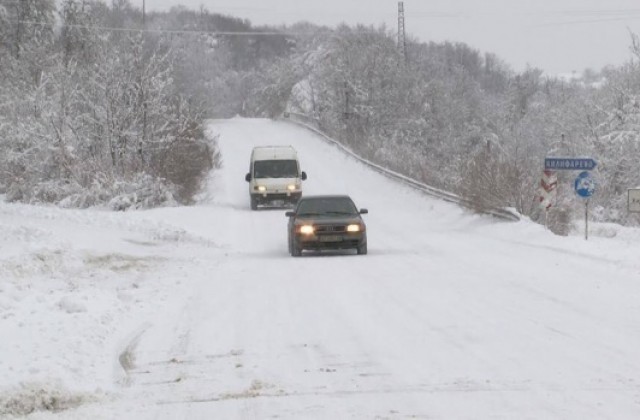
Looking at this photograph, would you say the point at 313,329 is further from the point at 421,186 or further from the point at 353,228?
the point at 421,186

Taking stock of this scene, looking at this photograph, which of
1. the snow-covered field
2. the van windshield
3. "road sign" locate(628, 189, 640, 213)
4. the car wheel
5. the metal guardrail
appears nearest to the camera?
the snow-covered field

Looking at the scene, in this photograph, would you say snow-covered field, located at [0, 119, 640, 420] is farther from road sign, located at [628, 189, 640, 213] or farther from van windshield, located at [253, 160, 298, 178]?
van windshield, located at [253, 160, 298, 178]

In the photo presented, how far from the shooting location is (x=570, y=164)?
69.5 feet

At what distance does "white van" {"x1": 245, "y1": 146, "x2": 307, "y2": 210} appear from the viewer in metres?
33.8

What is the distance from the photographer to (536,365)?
821cm

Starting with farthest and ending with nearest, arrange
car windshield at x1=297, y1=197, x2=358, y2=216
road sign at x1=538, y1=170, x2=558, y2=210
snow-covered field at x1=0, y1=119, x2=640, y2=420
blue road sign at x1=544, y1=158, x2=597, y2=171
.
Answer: road sign at x1=538, y1=170, x2=558, y2=210, car windshield at x1=297, y1=197, x2=358, y2=216, blue road sign at x1=544, y1=158, x2=597, y2=171, snow-covered field at x1=0, y1=119, x2=640, y2=420

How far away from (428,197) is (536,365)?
89.8 ft

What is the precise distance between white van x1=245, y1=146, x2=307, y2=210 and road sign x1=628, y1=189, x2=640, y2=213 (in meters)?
16.7

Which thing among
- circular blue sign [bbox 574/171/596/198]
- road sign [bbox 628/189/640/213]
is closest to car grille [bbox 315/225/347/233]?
circular blue sign [bbox 574/171/596/198]

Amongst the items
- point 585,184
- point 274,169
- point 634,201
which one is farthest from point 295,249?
point 274,169

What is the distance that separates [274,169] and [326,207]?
13456mm

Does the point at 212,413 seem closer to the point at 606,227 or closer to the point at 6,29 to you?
the point at 606,227

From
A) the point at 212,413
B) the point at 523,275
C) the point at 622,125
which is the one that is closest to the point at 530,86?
the point at 622,125

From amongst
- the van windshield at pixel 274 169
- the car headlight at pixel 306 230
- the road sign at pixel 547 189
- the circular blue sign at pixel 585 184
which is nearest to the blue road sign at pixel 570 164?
the circular blue sign at pixel 585 184
